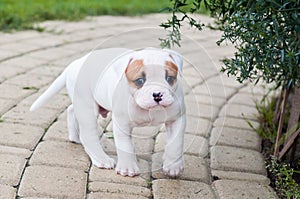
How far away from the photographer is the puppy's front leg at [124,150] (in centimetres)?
250

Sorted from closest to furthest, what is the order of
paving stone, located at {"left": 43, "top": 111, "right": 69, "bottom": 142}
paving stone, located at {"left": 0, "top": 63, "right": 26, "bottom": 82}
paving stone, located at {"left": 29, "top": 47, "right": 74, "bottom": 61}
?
paving stone, located at {"left": 43, "top": 111, "right": 69, "bottom": 142} → paving stone, located at {"left": 0, "top": 63, "right": 26, "bottom": 82} → paving stone, located at {"left": 29, "top": 47, "right": 74, "bottom": 61}

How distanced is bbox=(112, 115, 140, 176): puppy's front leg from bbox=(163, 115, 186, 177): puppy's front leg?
0.14 metres

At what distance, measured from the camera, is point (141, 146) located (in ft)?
9.61

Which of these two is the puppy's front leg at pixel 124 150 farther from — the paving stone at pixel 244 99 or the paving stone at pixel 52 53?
the paving stone at pixel 52 53

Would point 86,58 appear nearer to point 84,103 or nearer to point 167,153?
point 84,103

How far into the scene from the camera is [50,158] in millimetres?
2658

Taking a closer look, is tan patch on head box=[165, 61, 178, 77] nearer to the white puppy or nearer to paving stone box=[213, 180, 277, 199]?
the white puppy

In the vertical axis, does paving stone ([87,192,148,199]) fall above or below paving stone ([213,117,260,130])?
above

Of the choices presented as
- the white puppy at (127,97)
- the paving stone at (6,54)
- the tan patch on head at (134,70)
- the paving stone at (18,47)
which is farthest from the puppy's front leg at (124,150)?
the paving stone at (18,47)

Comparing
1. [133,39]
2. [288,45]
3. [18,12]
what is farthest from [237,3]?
[18,12]

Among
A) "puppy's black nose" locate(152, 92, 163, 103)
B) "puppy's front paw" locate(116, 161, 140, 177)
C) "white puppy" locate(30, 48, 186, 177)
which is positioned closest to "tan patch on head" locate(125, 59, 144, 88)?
"white puppy" locate(30, 48, 186, 177)

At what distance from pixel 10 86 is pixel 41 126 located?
707 millimetres

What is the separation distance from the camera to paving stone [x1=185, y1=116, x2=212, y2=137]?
2756 mm

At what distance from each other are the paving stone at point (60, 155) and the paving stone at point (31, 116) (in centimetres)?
29
